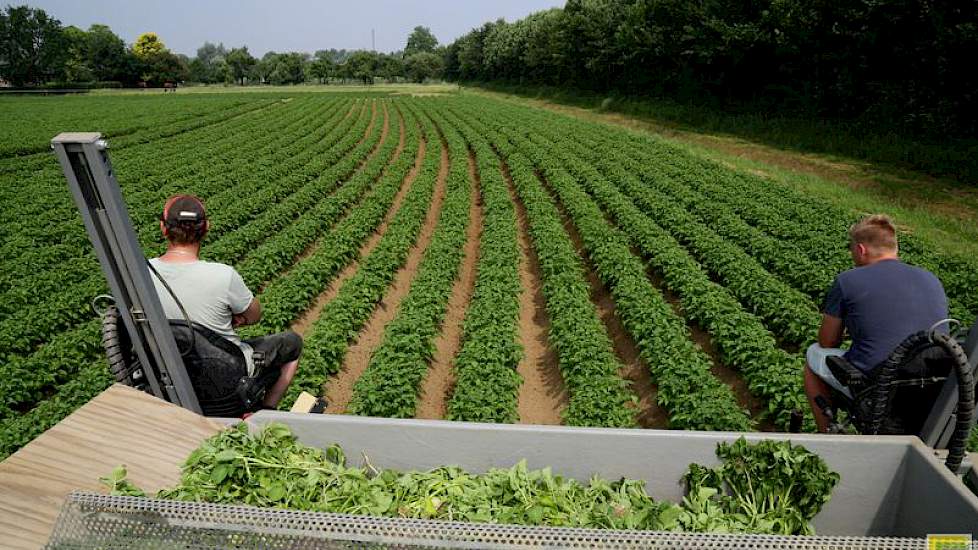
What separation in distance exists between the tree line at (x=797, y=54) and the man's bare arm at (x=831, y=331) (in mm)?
22550

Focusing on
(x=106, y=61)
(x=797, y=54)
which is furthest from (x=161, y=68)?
(x=797, y=54)

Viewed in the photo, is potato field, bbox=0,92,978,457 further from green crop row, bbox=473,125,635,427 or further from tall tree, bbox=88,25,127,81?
tall tree, bbox=88,25,127,81

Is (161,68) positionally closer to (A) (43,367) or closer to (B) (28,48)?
(B) (28,48)

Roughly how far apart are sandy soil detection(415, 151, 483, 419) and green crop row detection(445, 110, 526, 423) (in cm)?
22

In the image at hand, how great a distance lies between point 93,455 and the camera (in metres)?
2.58

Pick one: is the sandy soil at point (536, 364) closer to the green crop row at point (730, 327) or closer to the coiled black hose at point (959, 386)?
the green crop row at point (730, 327)

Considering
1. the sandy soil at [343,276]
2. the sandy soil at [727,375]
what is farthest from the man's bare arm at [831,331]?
the sandy soil at [343,276]

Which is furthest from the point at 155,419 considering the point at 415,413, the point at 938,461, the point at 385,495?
the point at 938,461

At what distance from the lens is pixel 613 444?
293 centimetres

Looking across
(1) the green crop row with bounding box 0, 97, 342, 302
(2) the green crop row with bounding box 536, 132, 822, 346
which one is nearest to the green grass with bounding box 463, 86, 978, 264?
(2) the green crop row with bounding box 536, 132, 822, 346

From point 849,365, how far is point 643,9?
1816 inches

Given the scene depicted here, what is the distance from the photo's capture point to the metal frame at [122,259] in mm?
2426

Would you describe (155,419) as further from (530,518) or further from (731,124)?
(731,124)

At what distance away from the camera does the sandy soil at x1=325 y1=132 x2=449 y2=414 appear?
6770mm
